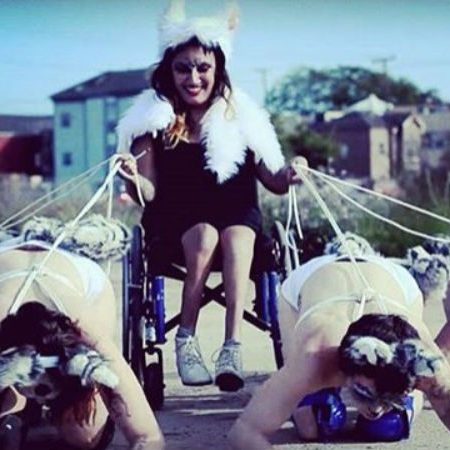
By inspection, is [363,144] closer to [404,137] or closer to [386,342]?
[404,137]

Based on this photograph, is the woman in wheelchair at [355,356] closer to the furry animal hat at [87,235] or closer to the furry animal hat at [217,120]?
the furry animal hat at [87,235]

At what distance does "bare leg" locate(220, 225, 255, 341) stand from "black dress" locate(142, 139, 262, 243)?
0.07 metres

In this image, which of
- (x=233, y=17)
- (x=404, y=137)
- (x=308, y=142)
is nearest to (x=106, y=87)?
(x=308, y=142)

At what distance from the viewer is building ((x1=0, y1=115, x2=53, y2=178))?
3553cm

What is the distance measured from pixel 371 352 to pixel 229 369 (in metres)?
1.28

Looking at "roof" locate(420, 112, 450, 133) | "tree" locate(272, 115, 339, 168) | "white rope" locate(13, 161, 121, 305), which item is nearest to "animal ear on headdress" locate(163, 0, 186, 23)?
"white rope" locate(13, 161, 121, 305)

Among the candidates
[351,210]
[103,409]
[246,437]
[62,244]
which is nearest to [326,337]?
[246,437]

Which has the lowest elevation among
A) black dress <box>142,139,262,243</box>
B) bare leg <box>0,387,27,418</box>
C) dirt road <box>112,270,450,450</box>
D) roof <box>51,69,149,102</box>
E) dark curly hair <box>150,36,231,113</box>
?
dirt road <box>112,270,450,450</box>

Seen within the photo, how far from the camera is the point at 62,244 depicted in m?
5.00

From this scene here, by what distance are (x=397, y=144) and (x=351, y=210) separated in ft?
85.9

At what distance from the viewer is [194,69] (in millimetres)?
5625

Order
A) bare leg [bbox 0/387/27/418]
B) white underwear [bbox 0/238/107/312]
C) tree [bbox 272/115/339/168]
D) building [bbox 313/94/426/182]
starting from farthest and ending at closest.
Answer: building [bbox 313/94/426/182], tree [bbox 272/115/339/168], white underwear [bbox 0/238/107/312], bare leg [bbox 0/387/27/418]

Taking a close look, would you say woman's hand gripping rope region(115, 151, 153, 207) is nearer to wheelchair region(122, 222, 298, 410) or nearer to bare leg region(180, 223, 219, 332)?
wheelchair region(122, 222, 298, 410)

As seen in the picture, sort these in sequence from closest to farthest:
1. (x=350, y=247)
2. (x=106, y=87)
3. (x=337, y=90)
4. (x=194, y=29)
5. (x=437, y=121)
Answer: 1. (x=350, y=247)
2. (x=194, y=29)
3. (x=106, y=87)
4. (x=437, y=121)
5. (x=337, y=90)
